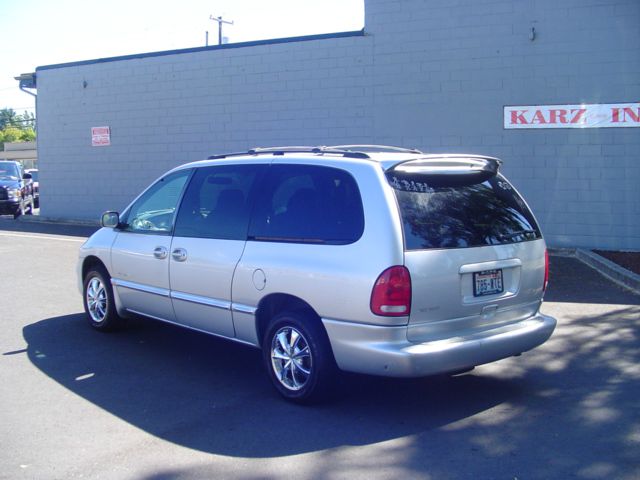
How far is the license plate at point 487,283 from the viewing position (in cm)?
536

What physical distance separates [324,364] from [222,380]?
1324 millimetres

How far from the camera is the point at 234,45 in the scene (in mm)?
17438

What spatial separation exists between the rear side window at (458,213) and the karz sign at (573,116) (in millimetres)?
8446

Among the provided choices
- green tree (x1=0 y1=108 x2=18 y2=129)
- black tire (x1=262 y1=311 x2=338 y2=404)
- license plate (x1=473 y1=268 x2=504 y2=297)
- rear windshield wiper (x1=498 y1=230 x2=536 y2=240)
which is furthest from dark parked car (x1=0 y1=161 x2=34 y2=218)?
green tree (x1=0 y1=108 x2=18 y2=129)

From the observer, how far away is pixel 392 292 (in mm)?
4945

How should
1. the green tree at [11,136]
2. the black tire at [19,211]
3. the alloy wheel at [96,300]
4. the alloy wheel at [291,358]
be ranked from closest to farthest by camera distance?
1. the alloy wheel at [291,358]
2. the alloy wheel at [96,300]
3. the black tire at [19,211]
4. the green tree at [11,136]

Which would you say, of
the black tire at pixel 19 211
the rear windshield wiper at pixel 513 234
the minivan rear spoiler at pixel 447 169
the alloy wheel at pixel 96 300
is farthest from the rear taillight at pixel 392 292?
the black tire at pixel 19 211

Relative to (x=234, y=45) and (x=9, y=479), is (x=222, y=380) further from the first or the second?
(x=234, y=45)

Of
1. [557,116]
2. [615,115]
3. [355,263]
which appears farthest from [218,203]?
[615,115]

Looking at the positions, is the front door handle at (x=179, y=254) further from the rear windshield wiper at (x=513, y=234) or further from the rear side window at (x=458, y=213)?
the rear windshield wiper at (x=513, y=234)

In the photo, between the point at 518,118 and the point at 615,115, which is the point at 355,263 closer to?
the point at 518,118

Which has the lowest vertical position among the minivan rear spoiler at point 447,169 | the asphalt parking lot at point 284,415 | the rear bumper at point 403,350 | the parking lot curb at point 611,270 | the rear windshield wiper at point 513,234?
the asphalt parking lot at point 284,415

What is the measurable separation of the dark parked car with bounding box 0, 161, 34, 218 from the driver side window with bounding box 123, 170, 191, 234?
1643 centimetres

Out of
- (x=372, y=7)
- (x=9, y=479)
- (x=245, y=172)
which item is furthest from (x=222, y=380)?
(x=372, y=7)
